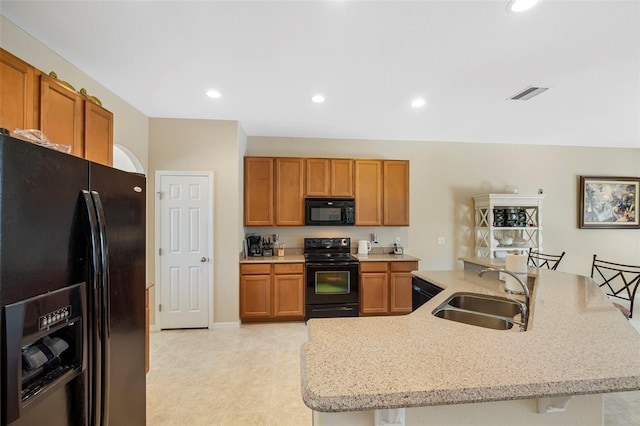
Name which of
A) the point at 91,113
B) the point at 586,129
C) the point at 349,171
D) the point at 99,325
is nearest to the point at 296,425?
the point at 99,325

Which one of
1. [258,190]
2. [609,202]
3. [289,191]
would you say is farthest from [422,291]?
[609,202]

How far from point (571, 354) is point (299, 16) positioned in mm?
2110

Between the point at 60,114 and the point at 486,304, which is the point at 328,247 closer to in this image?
the point at 486,304

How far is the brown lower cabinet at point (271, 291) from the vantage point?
12.3ft

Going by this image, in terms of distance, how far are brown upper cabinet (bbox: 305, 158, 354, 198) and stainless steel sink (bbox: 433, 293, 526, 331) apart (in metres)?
2.42

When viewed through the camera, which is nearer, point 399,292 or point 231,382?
point 231,382

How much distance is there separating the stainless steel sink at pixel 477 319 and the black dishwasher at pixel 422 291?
0.53 m

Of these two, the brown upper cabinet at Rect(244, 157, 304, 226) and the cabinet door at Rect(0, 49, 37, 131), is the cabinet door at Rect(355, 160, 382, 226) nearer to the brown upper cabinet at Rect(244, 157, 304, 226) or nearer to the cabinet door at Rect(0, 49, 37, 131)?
the brown upper cabinet at Rect(244, 157, 304, 226)

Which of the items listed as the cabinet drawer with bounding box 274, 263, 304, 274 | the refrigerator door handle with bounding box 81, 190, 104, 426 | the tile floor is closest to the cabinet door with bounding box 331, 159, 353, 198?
the cabinet drawer with bounding box 274, 263, 304, 274

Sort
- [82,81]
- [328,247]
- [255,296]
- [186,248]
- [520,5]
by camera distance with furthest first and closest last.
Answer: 1. [328,247]
2. [255,296]
3. [186,248]
4. [82,81]
5. [520,5]

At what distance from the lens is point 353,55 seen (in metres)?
2.16

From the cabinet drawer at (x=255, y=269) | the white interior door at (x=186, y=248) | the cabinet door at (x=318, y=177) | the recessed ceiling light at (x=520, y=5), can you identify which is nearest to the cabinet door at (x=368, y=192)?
the cabinet door at (x=318, y=177)

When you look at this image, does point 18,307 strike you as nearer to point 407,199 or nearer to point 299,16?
point 299,16

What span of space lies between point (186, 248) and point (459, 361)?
3.39 meters
